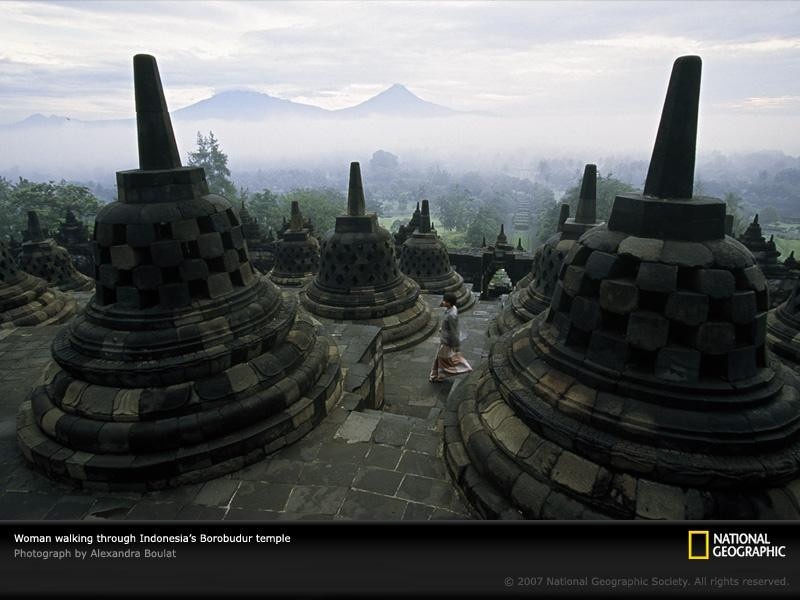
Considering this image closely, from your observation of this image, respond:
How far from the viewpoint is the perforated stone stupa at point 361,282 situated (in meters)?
11.1

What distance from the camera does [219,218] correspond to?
16.9ft

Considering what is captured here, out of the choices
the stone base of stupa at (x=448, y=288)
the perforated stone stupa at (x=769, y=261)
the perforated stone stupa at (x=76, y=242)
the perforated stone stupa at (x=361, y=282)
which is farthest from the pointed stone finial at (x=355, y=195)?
the perforated stone stupa at (x=76, y=242)

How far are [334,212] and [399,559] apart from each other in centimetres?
5875

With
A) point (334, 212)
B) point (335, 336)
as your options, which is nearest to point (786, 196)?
point (334, 212)

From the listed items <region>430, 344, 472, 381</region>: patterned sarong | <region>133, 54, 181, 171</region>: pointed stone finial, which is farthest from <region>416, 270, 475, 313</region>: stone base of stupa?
<region>133, 54, 181, 171</region>: pointed stone finial

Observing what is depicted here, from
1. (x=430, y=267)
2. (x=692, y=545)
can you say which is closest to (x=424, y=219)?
(x=430, y=267)

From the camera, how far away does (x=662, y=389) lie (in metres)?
3.47

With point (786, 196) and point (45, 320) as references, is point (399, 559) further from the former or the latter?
point (786, 196)

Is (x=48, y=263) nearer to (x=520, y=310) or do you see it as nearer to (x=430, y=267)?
(x=430, y=267)

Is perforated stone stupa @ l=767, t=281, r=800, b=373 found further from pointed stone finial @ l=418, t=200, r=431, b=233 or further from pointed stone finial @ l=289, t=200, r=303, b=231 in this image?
pointed stone finial @ l=289, t=200, r=303, b=231

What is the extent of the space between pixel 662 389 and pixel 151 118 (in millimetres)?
5993

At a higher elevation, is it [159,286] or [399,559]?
[159,286]

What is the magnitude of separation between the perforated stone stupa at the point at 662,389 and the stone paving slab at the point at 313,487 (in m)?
0.72

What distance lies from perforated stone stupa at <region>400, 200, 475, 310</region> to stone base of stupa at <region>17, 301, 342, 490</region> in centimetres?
1123
